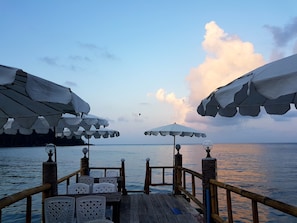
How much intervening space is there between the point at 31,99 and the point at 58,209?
2.77m

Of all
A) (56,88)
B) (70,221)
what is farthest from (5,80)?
(70,221)

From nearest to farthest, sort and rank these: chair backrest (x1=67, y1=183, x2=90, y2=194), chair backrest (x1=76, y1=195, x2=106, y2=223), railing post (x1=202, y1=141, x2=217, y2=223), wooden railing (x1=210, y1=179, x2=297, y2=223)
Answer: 1. wooden railing (x1=210, y1=179, x2=297, y2=223)
2. chair backrest (x1=76, y1=195, x2=106, y2=223)
3. railing post (x1=202, y1=141, x2=217, y2=223)
4. chair backrest (x1=67, y1=183, x2=90, y2=194)

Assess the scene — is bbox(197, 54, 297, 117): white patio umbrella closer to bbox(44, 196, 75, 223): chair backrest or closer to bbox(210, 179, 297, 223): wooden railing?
bbox(210, 179, 297, 223): wooden railing

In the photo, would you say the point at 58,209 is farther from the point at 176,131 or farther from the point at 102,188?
the point at 176,131

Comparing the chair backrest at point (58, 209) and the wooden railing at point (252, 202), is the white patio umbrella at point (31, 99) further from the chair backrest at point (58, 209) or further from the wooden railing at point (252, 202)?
the wooden railing at point (252, 202)

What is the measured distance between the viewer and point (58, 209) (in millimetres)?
4742

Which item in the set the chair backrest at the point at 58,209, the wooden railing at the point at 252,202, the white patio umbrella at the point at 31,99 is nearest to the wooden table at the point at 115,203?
the chair backrest at the point at 58,209

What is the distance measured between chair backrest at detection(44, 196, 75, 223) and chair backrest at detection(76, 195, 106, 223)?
0.12m

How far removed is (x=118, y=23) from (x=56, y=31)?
285 cm

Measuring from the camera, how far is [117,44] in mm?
14094

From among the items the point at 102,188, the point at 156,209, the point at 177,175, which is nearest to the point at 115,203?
the point at 102,188

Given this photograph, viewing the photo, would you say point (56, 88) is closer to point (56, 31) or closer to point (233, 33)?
point (233, 33)

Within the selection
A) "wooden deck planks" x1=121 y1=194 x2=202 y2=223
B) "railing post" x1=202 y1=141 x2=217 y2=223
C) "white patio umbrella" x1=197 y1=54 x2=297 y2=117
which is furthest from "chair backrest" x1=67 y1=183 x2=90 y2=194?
"white patio umbrella" x1=197 y1=54 x2=297 y2=117

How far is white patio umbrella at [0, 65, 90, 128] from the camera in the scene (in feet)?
7.52
